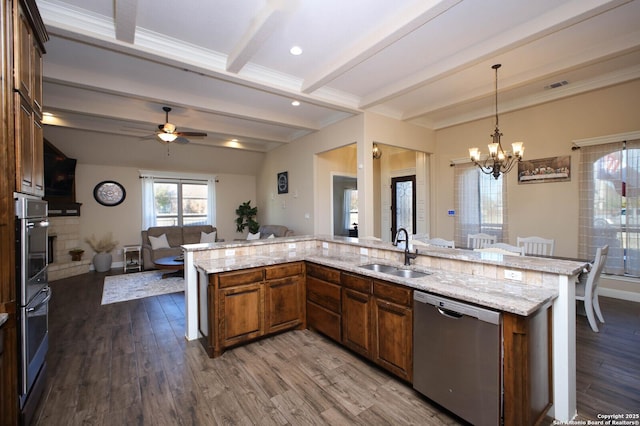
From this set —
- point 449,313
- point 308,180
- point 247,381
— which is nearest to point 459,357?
point 449,313

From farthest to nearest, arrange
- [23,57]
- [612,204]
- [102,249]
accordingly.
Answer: [102,249] < [612,204] < [23,57]

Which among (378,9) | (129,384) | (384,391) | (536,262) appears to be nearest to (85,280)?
(129,384)

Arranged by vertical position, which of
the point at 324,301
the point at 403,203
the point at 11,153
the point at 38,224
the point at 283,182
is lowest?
the point at 324,301

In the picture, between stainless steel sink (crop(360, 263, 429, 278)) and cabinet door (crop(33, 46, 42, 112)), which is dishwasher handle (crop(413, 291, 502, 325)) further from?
cabinet door (crop(33, 46, 42, 112))

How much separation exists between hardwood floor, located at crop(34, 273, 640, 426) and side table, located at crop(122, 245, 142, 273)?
3.63 meters

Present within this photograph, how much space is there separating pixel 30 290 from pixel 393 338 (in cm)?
256

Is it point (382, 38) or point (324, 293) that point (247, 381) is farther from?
point (382, 38)

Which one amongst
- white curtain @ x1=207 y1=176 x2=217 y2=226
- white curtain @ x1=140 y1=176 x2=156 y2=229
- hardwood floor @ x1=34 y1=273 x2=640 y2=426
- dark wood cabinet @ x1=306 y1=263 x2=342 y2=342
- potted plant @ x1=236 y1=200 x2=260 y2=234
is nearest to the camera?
hardwood floor @ x1=34 y1=273 x2=640 y2=426

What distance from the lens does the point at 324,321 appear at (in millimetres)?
3070

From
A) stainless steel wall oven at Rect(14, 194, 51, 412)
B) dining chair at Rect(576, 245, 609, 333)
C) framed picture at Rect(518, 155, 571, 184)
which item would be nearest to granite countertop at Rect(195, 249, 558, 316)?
stainless steel wall oven at Rect(14, 194, 51, 412)

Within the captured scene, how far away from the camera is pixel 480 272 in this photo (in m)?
2.34

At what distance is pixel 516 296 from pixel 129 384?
296 cm

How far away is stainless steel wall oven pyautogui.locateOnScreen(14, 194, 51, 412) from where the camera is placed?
5.79ft

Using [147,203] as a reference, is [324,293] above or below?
below
